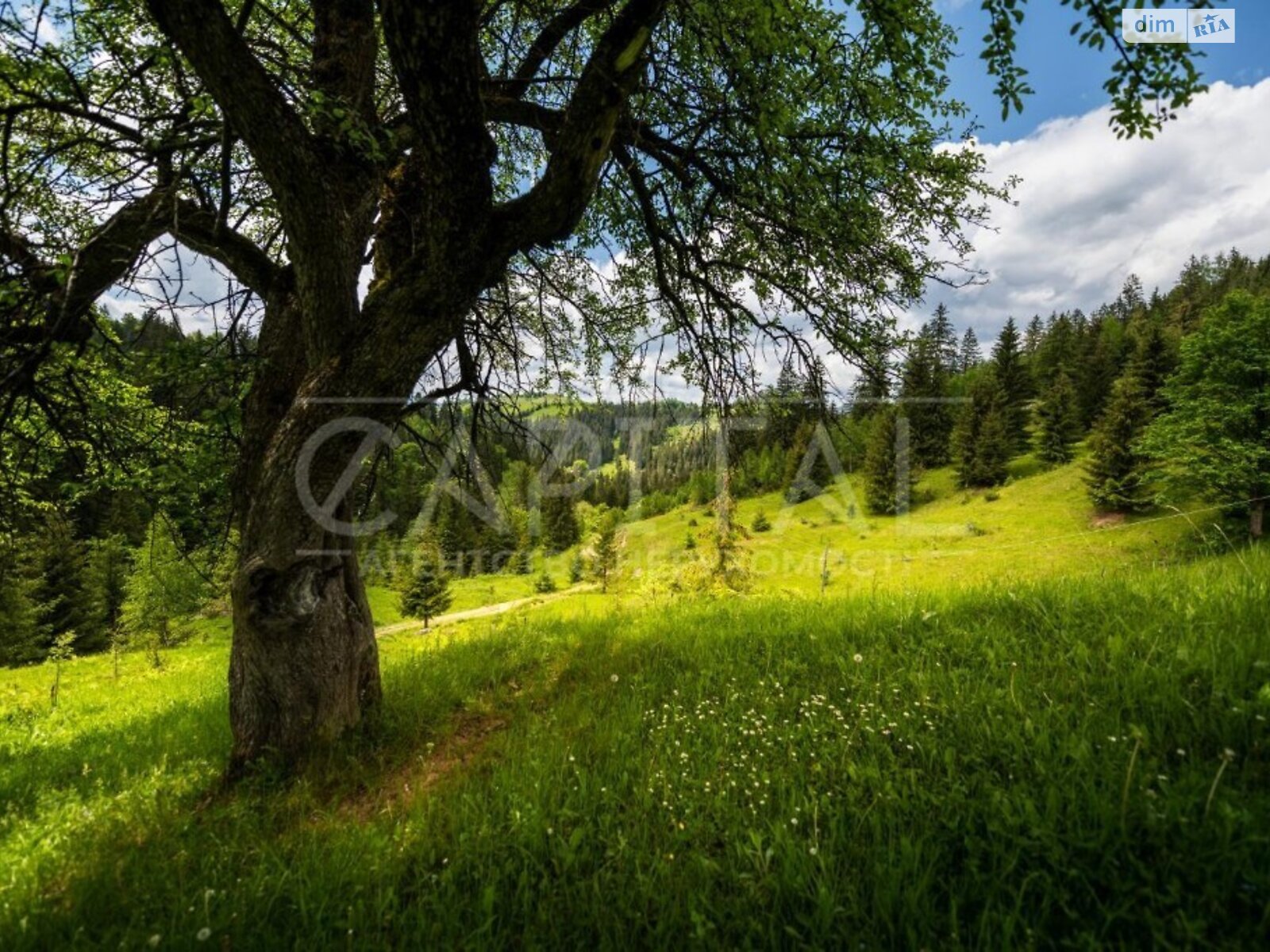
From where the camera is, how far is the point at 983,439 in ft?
194

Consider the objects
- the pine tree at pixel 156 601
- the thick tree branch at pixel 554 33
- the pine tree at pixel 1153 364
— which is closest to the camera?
the thick tree branch at pixel 554 33

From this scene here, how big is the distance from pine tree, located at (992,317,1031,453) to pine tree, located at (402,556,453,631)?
64665 millimetres

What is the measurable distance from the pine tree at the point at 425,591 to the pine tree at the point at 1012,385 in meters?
64.7

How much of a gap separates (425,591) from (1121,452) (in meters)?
57.9

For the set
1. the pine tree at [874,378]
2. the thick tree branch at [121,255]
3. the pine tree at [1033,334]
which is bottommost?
the pine tree at [874,378]

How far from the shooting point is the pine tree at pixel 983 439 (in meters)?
58.6

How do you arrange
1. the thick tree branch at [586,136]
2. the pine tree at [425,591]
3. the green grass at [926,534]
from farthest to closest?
the green grass at [926,534]
the pine tree at [425,591]
the thick tree branch at [586,136]

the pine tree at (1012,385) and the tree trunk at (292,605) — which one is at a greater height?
the pine tree at (1012,385)

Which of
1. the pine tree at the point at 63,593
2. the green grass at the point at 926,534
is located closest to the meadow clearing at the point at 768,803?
the green grass at the point at 926,534

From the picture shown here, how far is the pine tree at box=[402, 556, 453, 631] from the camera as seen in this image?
120 feet

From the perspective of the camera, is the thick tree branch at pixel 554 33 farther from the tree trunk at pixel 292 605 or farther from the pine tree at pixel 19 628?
the pine tree at pixel 19 628

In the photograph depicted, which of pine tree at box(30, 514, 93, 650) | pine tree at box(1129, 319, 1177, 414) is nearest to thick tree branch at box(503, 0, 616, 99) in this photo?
pine tree at box(30, 514, 93, 650)

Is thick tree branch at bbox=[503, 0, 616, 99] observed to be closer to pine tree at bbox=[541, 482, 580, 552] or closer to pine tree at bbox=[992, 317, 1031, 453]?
pine tree at bbox=[541, 482, 580, 552]

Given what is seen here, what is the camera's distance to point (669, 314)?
6.99 meters
